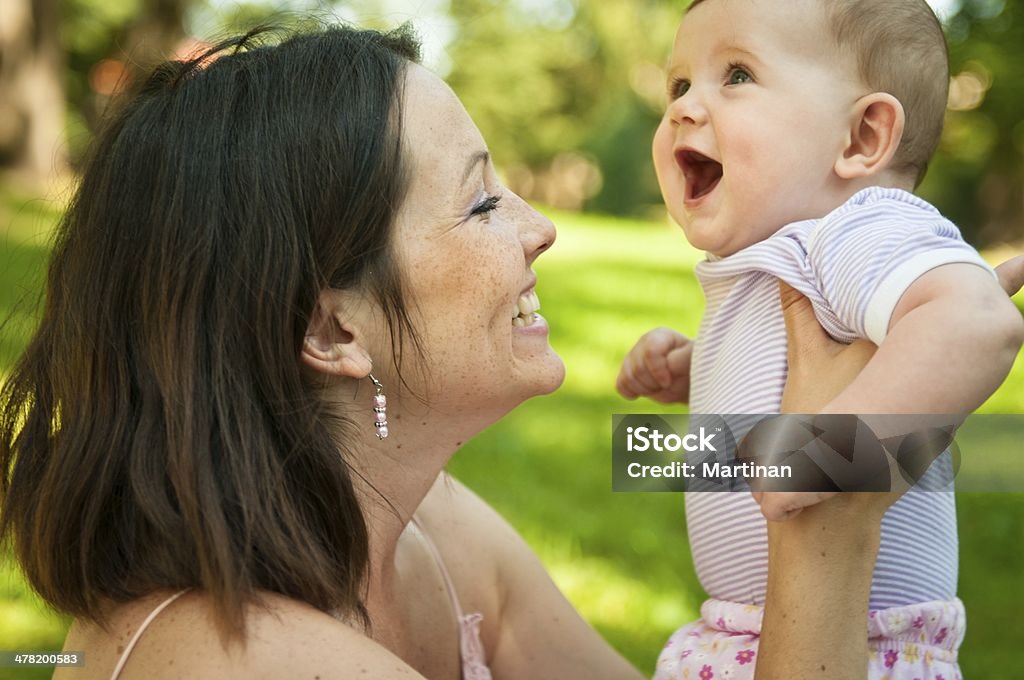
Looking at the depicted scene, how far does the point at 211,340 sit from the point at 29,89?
13174 millimetres

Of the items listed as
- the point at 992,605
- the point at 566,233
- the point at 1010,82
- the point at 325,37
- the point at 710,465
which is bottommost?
the point at 992,605

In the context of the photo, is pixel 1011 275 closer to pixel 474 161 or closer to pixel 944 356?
pixel 944 356

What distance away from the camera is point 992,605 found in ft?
14.3

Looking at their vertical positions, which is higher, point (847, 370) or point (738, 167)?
point (738, 167)

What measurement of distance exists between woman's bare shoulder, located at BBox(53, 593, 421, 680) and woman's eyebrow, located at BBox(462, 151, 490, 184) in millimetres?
833

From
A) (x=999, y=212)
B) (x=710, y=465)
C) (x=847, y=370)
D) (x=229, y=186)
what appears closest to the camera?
(x=847, y=370)

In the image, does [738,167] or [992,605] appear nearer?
[738,167]

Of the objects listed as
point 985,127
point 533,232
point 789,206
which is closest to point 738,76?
point 789,206

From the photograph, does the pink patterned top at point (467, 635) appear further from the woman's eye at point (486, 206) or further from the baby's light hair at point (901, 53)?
the baby's light hair at point (901, 53)

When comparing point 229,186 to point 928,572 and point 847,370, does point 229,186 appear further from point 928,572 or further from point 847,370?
point 928,572

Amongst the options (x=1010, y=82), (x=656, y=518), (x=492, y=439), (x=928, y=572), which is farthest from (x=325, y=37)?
(x=1010, y=82)

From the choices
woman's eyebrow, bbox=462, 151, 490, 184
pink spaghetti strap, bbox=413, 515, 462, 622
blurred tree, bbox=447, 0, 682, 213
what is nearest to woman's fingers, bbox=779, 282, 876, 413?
woman's eyebrow, bbox=462, 151, 490, 184

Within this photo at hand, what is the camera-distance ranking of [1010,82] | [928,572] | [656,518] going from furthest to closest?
[1010,82]
[656,518]
[928,572]

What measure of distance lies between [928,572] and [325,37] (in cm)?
146
